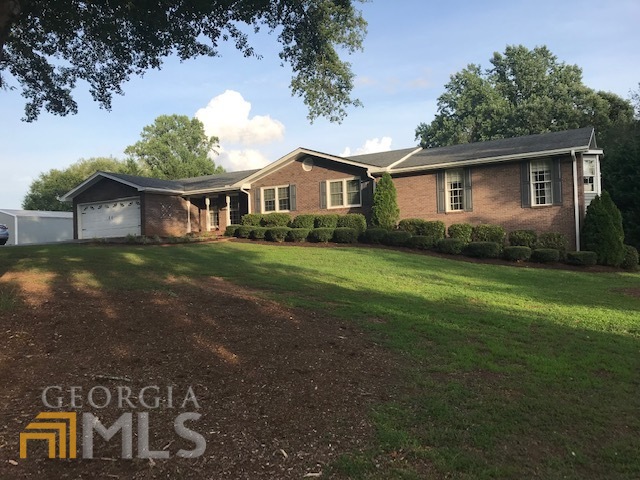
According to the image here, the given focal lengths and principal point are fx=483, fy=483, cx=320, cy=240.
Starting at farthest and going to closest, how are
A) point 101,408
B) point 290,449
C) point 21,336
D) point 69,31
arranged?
point 69,31 → point 21,336 → point 101,408 → point 290,449

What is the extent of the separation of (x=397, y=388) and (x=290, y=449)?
1.48m

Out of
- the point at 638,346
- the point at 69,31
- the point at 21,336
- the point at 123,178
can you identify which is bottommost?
the point at 638,346

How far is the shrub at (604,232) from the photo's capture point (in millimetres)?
16641

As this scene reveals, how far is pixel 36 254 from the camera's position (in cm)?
1321

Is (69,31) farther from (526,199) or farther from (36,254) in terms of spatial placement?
(526,199)

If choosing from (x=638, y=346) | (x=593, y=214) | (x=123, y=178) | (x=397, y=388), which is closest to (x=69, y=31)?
(x=397, y=388)

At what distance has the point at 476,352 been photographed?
230 inches

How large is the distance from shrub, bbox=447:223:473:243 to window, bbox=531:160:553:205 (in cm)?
272

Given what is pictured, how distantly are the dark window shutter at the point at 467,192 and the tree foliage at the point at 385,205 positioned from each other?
2.84 metres

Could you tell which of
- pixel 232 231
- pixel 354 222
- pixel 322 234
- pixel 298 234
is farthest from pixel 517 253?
pixel 232 231

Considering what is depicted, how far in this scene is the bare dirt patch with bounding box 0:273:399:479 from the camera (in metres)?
3.29

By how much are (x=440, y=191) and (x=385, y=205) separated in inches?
100

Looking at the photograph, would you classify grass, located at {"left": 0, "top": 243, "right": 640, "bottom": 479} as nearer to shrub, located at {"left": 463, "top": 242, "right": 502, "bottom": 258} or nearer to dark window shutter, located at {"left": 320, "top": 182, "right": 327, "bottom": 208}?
shrub, located at {"left": 463, "top": 242, "right": 502, "bottom": 258}
